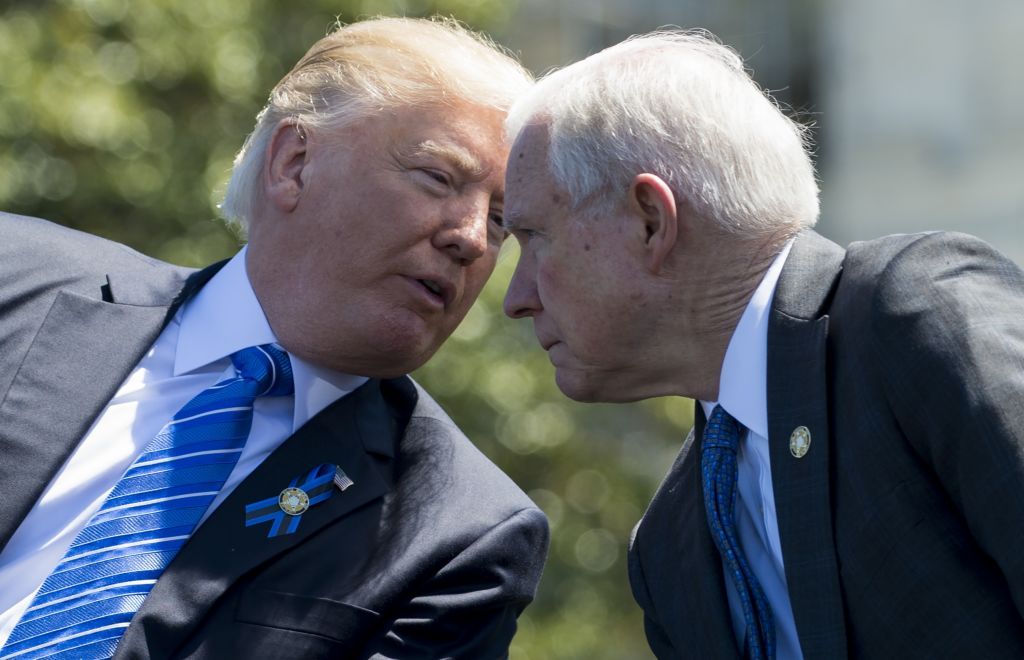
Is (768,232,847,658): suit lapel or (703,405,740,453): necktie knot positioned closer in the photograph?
(768,232,847,658): suit lapel

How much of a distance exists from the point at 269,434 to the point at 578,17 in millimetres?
5866

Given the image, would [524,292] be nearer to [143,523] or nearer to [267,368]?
[267,368]

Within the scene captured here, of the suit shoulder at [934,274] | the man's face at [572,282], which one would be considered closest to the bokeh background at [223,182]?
the man's face at [572,282]

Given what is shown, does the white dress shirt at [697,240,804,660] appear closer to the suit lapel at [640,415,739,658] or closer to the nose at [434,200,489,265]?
the suit lapel at [640,415,739,658]

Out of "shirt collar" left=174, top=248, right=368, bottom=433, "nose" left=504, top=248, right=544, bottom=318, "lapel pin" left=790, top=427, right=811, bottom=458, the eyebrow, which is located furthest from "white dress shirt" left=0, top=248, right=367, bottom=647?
A: "lapel pin" left=790, top=427, right=811, bottom=458

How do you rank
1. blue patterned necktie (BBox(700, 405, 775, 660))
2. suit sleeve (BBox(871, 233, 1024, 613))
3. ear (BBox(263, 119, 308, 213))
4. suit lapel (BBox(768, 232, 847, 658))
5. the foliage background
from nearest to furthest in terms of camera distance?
suit sleeve (BBox(871, 233, 1024, 613)) < suit lapel (BBox(768, 232, 847, 658)) < blue patterned necktie (BBox(700, 405, 775, 660)) < ear (BBox(263, 119, 308, 213)) < the foliage background

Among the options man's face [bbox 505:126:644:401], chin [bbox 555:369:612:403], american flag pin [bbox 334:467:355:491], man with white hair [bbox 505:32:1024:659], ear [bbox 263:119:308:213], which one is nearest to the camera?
man with white hair [bbox 505:32:1024:659]

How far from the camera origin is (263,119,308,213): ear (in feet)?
10.6

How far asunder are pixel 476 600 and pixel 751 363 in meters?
0.85

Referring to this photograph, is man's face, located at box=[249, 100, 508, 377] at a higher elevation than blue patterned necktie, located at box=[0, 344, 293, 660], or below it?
higher

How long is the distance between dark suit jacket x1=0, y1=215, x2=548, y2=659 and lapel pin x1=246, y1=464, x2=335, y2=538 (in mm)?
16

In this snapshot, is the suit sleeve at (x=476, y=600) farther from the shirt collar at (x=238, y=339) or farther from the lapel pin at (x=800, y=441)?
the lapel pin at (x=800, y=441)

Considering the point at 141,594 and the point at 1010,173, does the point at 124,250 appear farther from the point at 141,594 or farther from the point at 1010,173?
the point at 1010,173

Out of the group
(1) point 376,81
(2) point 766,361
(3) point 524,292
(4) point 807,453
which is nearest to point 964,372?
(4) point 807,453
